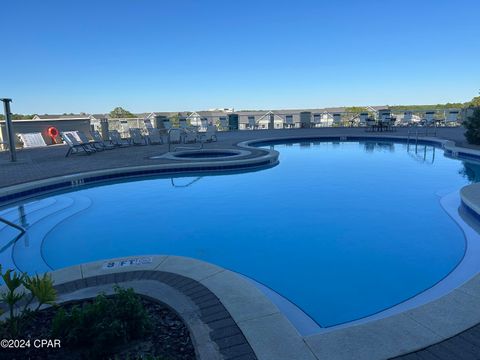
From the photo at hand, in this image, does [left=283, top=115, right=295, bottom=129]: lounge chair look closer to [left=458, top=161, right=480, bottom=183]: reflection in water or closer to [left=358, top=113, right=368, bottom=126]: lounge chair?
[left=358, top=113, right=368, bottom=126]: lounge chair

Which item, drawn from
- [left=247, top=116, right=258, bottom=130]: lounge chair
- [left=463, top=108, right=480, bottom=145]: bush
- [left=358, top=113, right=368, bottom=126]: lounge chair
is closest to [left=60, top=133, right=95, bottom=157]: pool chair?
[left=247, top=116, right=258, bottom=130]: lounge chair

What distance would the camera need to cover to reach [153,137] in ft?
48.4

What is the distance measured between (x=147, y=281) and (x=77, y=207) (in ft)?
14.1

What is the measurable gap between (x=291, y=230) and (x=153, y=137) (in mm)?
11351

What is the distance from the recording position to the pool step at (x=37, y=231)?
13.1 ft

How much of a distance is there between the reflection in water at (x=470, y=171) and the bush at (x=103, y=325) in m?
8.41

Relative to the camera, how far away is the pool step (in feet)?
13.1

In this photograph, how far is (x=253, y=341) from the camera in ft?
6.24

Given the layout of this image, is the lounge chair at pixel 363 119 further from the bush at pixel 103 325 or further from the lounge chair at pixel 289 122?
the bush at pixel 103 325

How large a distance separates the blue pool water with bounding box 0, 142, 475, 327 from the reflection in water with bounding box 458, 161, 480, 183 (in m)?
0.08

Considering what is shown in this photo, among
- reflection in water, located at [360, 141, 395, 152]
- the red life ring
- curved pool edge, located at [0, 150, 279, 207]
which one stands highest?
the red life ring

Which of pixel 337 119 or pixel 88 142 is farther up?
pixel 337 119

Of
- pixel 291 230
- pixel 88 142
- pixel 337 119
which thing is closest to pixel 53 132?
pixel 88 142

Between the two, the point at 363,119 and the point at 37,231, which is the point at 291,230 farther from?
the point at 363,119
